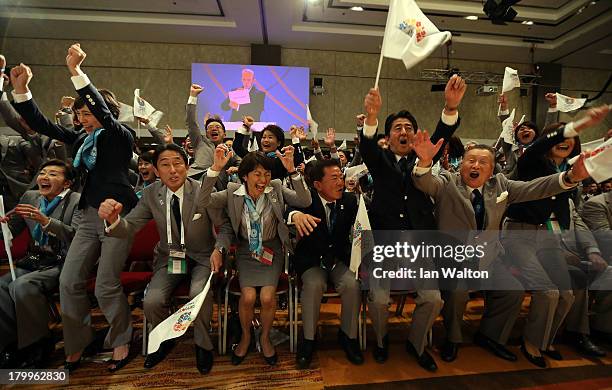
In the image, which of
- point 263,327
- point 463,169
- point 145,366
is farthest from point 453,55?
point 145,366

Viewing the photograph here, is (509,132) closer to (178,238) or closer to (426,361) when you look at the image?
(426,361)

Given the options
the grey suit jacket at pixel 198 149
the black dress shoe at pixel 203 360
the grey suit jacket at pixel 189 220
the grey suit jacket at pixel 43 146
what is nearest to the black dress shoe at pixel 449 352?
the black dress shoe at pixel 203 360

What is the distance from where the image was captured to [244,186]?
2486 mm

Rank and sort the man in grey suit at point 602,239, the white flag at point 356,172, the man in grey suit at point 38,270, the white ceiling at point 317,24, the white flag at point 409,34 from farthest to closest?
the white ceiling at point 317,24, the white flag at point 356,172, the man in grey suit at point 602,239, the man in grey suit at point 38,270, the white flag at point 409,34

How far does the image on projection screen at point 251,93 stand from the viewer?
7.79 meters

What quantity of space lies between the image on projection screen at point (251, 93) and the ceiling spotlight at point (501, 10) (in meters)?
4.12

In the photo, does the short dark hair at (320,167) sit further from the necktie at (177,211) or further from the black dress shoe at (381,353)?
the black dress shoe at (381,353)

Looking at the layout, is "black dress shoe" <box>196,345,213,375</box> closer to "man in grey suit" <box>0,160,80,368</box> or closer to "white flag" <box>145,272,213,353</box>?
"white flag" <box>145,272,213,353</box>

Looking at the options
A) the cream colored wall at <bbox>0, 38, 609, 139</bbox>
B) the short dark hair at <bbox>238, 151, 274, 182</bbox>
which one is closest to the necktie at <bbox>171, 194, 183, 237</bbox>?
the short dark hair at <bbox>238, 151, 274, 182</bbox>

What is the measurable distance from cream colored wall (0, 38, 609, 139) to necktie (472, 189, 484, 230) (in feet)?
21.4

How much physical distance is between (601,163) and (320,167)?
5.55 ft

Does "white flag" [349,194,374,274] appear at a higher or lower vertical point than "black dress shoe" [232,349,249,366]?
higher

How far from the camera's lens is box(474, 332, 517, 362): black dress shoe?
96.3 inches

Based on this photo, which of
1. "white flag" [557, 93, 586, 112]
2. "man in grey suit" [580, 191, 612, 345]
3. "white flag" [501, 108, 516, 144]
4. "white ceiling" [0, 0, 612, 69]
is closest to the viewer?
"man in grey suit" [580, 191, 612, 345]
